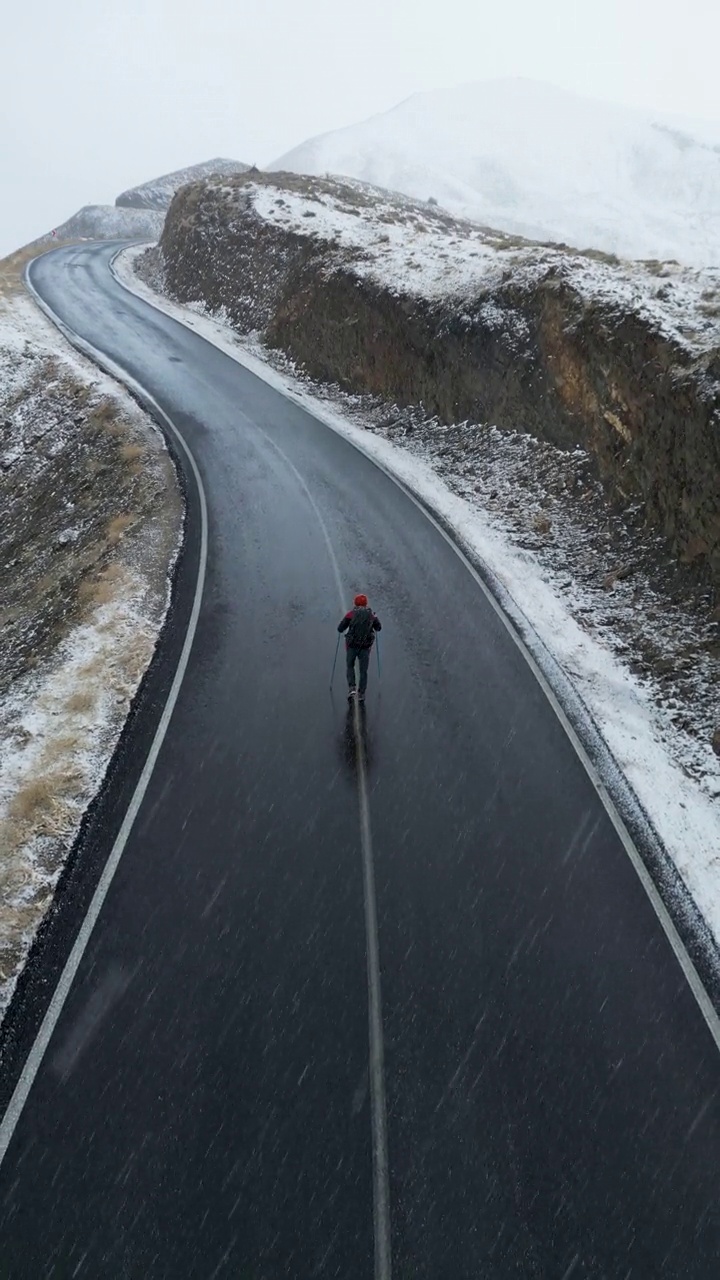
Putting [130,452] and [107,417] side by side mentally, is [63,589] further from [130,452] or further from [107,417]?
[107,417]

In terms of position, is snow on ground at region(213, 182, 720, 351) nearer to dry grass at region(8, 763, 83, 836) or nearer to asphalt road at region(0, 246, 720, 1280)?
asphalt road at region(0, 246, 720, 1280)

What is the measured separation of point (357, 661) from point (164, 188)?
8154 cm

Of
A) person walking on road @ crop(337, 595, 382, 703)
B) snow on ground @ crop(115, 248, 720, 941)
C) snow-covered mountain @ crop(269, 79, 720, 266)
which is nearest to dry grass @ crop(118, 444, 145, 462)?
snow on ground @ crop(115, 248, 720, 941)

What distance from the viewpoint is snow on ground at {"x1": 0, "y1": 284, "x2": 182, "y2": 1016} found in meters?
8.23

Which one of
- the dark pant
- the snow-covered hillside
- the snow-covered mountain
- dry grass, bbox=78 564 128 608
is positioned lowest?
dry grass, bbox=78 564 128 608

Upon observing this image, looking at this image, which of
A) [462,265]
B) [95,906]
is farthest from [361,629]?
[462,265]

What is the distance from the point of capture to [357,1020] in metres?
6.32

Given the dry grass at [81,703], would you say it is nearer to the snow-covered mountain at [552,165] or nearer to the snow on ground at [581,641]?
the snow on ground at [581,641]

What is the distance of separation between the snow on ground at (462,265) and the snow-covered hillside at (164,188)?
39.9 m

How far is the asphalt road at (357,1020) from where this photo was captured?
5039mm

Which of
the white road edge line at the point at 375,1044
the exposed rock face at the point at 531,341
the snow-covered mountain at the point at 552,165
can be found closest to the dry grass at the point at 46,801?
the white road edge line at the point at 375,1044

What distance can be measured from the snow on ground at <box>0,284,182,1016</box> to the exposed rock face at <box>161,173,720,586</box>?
814 centimetres

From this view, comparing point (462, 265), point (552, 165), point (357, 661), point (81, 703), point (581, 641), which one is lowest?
point (81, 703)

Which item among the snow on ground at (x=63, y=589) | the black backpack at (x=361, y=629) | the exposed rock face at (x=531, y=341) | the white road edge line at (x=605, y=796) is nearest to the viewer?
the white road edge line at (x=605, y=796)
